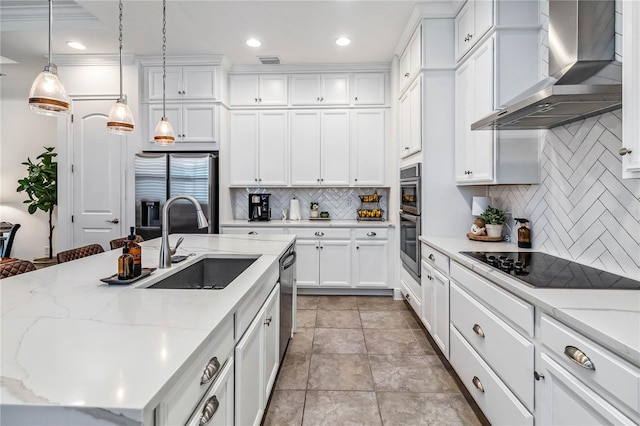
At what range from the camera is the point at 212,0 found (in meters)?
2.96

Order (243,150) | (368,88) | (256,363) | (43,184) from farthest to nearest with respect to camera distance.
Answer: (43,184), (243,150), (368,88), (256,363)

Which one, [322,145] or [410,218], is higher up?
[322,145]

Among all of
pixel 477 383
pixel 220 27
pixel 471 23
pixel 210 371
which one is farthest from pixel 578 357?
pixel 220 27

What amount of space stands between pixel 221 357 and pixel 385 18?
3.29 metres

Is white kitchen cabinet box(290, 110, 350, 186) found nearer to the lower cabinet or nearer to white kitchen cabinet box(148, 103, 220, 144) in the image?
white kitchen cabinet box(148, 103, 220, 144)

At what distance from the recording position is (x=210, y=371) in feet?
3.19

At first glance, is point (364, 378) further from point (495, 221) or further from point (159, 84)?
point (159, 84)

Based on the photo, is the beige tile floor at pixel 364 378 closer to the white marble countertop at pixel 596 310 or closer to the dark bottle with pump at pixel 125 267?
the white marble countertop at pixel 596 310

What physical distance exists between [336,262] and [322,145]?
1511 mm

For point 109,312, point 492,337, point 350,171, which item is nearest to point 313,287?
point 350,171

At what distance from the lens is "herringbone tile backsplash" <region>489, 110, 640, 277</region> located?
1671mm

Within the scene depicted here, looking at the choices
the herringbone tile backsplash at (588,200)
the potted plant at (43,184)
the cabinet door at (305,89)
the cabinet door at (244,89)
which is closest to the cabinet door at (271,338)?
the herringbone tile backsplash at (588,200)

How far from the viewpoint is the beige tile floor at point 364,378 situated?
195cm

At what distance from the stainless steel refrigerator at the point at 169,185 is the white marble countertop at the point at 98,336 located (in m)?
2.46
